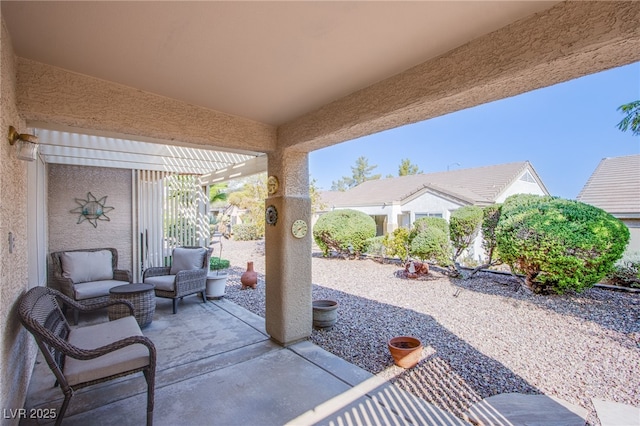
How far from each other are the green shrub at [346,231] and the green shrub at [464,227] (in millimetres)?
3492

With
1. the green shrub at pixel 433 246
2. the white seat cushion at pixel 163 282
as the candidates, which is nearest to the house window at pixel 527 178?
the green shrub at pixel 433 246

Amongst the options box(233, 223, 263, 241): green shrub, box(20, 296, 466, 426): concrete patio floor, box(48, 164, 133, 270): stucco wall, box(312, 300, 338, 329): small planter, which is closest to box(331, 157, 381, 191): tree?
box(233, 223, 263, 241): green shrub

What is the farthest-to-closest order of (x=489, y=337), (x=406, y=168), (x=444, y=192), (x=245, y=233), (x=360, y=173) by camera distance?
(x=360, y=173) → (x=406, y=168) → (x=245, y=233) → (x=444, y=192) → (x=489, y=337)

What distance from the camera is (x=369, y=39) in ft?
7.28

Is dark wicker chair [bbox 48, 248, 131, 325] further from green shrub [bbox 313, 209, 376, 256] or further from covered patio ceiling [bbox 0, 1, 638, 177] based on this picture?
green shrub [bbox 313, 209, 376, 256]

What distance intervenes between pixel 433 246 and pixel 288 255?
6.30 m

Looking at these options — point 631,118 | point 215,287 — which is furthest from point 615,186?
point 215,287

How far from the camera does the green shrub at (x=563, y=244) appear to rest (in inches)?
229

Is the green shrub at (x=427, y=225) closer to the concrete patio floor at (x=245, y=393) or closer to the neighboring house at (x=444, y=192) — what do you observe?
the neighboring house at (x=444, y=192)

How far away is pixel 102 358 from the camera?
8.84ft

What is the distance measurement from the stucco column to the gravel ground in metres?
0.50

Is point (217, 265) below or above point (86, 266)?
below

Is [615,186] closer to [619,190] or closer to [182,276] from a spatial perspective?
[619,190]

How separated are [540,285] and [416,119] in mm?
5693
